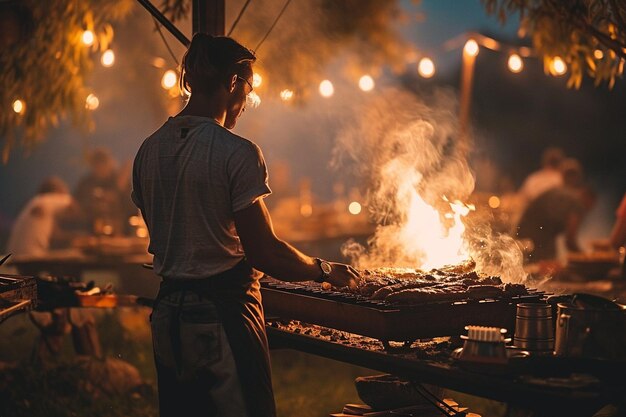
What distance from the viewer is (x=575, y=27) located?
682 centimetres

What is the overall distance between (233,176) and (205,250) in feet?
1.11

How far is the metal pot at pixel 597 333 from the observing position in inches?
153

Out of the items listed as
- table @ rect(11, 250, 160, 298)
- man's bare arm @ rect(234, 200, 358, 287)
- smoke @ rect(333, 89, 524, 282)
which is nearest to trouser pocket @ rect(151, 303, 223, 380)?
man's bare arm @ rect(234, 200, 358, 287)

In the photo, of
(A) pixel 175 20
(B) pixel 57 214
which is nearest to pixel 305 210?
(B) pixel 57 214

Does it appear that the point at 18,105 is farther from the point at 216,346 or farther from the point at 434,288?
the point at 216,346

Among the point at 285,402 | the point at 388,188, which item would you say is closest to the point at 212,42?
the point at 388,188

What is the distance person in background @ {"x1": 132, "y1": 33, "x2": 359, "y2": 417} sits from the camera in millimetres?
3818

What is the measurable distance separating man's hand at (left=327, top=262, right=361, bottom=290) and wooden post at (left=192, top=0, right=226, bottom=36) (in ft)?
6.69

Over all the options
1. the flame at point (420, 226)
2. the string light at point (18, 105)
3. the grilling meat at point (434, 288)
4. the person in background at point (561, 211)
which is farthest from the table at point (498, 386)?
the person in background at point (561, 211)

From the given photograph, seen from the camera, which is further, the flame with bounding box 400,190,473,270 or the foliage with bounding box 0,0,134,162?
the foliage with bounding box 0,0,134,162

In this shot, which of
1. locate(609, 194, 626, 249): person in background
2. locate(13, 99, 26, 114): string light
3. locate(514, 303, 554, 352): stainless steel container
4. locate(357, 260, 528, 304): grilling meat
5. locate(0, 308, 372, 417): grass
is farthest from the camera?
locate(13, 99, 26, 114): string light

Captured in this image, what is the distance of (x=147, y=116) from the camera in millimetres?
20875

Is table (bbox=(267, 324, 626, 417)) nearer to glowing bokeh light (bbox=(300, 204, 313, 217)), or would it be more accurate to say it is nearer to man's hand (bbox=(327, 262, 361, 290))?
man's hand (bbox=(327, 262, 361, 290))

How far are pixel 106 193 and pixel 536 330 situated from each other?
9161 millimetres
